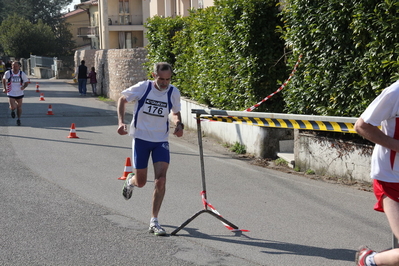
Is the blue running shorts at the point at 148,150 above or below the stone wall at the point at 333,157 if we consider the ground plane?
above

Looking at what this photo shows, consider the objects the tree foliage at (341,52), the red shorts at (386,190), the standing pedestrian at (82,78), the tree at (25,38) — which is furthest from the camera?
the tree at (25,38)

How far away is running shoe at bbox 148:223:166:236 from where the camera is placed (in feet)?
21.1

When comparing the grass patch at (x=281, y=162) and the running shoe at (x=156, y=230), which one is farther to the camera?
the grass patch at (x=281, y=162)

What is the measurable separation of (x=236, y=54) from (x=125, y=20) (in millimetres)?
48327

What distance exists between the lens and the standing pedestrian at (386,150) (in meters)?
4.00

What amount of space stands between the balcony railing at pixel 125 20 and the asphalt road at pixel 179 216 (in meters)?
48.5

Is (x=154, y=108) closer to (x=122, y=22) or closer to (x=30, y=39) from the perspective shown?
(x=122, y=22)

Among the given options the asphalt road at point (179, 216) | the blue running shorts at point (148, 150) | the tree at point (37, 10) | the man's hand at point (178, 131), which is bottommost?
the asphalt road at point (179, 216)

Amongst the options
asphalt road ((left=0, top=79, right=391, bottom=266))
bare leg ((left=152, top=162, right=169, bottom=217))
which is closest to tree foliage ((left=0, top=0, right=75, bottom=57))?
asphalt road ((left=0, top=79, right=391, bottom=266))

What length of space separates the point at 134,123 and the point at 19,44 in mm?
69076

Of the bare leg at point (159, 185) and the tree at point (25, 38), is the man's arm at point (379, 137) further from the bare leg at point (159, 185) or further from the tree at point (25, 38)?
the tree at point (25, 38)

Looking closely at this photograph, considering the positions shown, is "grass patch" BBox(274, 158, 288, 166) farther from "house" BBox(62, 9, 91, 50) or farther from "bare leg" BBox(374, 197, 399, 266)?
"house" BBox(62, 9, 91, 50)

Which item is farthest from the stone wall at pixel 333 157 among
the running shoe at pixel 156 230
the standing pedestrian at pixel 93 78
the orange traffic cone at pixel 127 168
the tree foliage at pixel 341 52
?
the standing pedestrian at pixel 93 78

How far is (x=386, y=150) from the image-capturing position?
4113mm
